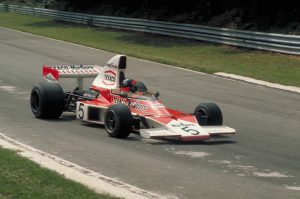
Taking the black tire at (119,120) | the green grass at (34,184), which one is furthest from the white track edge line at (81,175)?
the black tire at (119,120)

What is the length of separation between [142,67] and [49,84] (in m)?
10.8

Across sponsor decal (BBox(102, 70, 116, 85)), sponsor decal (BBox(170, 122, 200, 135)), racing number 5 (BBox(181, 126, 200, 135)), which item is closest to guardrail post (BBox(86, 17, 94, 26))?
sponsor decal (BBox(102, 70, 116, 85))

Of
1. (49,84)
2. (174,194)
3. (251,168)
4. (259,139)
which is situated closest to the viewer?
(174,194)

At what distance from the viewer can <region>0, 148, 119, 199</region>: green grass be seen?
284 inches

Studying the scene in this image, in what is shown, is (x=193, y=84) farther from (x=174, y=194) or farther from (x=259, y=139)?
(x=174, y=194)

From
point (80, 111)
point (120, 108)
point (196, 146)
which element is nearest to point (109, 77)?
point (80, 111)

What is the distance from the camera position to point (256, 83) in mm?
20016

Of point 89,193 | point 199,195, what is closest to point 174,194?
point 199,195

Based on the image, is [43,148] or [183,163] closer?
[183,163]

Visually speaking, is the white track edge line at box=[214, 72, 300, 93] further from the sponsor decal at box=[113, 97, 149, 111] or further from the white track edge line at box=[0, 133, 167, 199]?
the white track edge line at box=[0, 133, 167, 199]

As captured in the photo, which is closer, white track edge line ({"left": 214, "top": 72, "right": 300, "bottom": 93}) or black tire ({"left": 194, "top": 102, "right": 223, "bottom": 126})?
black tire ({"left": 194, "top": 102, "right": 223, "bottom": 126})

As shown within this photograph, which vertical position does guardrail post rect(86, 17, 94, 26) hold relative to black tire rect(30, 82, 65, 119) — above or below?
below

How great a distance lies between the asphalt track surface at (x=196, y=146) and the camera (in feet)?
28.5

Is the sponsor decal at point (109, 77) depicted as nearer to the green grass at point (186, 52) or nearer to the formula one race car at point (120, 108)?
the formula one race car at point (120, 108)
